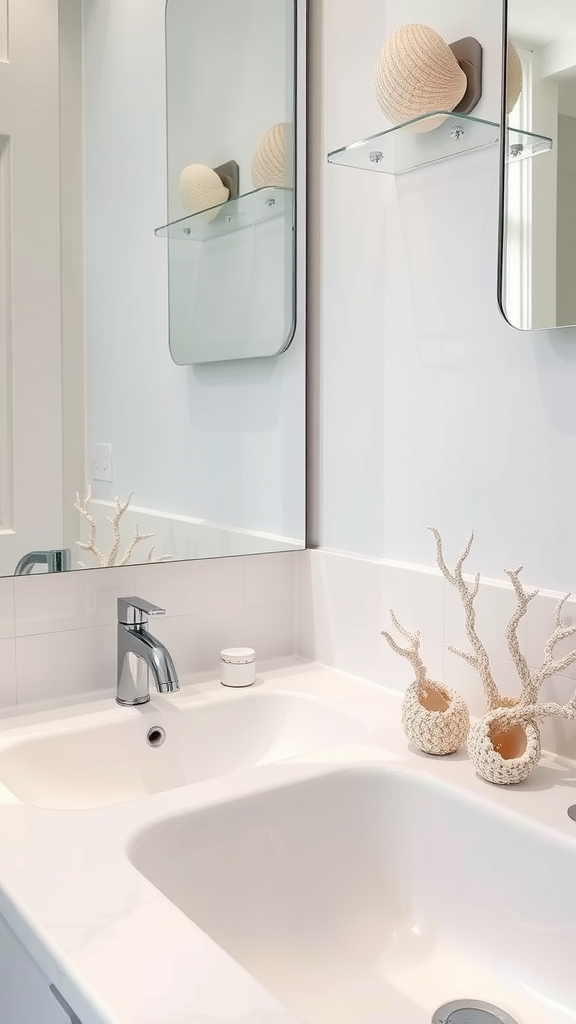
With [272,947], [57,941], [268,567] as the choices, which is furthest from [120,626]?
[57,941]

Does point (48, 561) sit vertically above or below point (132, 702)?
above

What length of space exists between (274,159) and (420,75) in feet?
1.32

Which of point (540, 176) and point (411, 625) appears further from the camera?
point (411, 625)

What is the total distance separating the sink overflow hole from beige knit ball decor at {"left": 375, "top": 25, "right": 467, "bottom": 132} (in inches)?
36.0

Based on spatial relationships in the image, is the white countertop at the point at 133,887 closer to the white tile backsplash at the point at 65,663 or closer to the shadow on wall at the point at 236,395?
the white tile backsplash at the point at 65,663

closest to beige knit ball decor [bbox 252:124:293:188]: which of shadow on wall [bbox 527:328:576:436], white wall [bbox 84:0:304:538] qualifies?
white wall [bbox 84:0:304:538]

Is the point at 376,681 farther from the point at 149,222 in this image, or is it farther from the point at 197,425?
the point at 149,222

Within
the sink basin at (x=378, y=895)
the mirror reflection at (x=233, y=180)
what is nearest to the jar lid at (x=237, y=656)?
the sink basin at (x=378, y=895)

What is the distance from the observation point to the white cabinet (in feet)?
2.37

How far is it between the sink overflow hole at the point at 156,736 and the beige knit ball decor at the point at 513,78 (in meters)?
0.94

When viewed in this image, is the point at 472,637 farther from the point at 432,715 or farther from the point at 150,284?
the point at 150,284

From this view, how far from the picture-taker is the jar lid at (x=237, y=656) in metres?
1.34

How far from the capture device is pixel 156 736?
1.25 m

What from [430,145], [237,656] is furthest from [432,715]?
[430,145]
